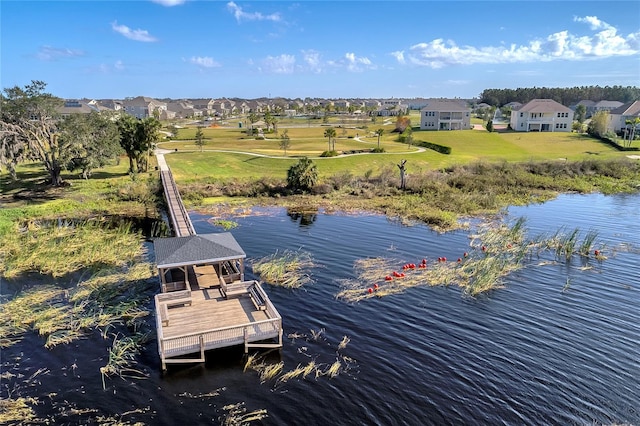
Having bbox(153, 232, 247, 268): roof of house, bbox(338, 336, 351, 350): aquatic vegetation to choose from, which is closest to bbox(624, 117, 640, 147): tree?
bbox(338, 336, 351, 350): aquatic vegetation

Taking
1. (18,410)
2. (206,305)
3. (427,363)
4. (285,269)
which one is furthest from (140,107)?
(427,363)

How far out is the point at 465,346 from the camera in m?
20.7

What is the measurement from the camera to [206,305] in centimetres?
2322

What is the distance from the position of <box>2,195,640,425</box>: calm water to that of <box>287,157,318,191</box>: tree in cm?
2524

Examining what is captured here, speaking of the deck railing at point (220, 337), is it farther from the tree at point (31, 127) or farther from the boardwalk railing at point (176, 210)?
the tree at point (31, 127)

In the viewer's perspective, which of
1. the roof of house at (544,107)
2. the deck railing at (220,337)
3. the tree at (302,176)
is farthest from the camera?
the roof of house at (544,107)

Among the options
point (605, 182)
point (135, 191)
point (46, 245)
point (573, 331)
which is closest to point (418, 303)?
point (573, 331)

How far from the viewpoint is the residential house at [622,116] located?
335 ft

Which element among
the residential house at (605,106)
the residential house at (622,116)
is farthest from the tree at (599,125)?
the residential house at (605,106)

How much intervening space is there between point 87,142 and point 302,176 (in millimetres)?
25254

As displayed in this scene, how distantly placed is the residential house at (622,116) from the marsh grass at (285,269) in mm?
105599

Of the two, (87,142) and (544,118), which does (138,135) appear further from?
(544,118)

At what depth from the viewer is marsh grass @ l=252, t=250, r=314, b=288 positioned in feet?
90.6

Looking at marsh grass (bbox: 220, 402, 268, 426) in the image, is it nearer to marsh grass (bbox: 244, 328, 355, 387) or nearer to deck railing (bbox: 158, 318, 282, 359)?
marsh grass (bbox: 244, 328, 355, 387)
